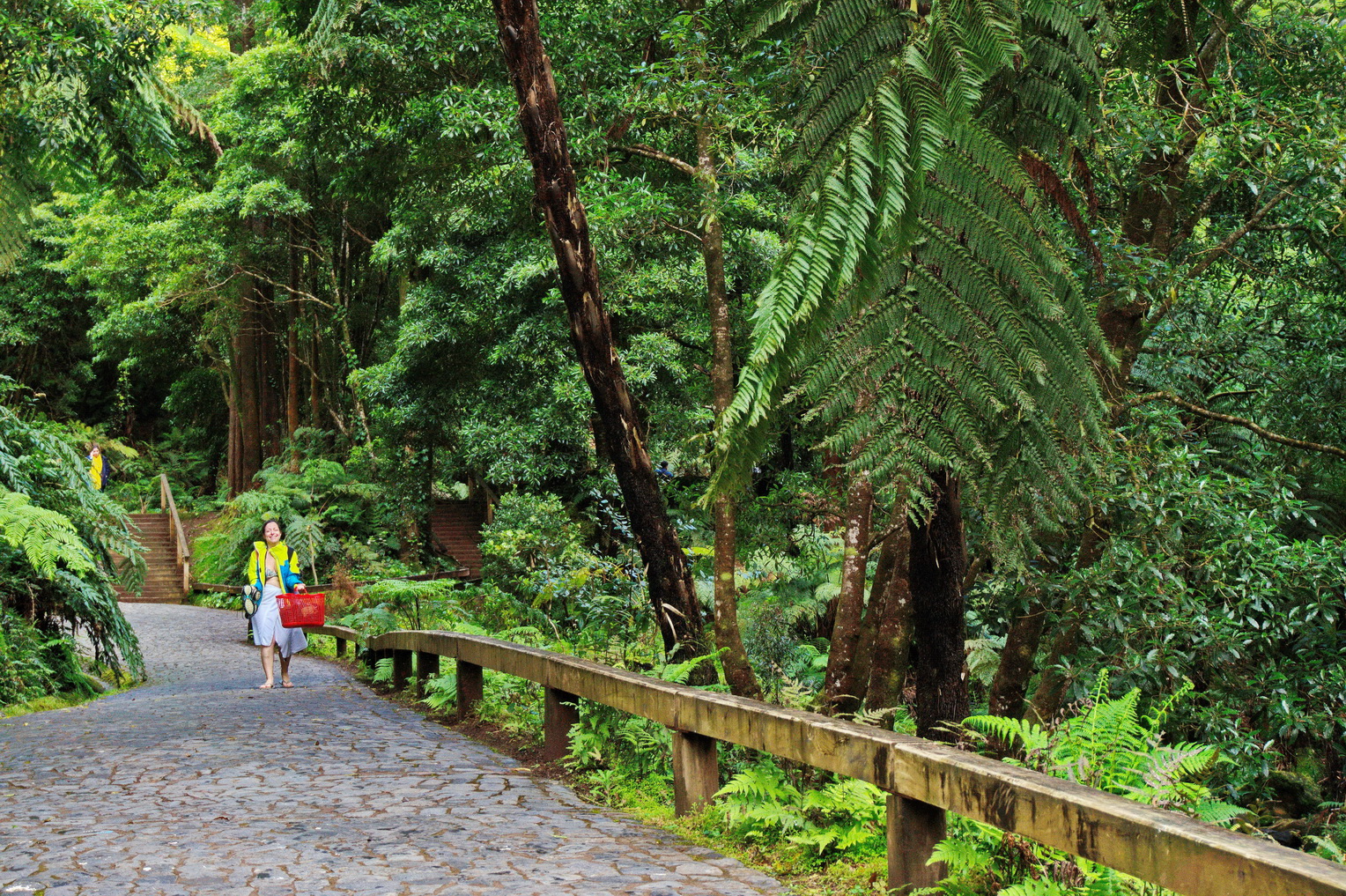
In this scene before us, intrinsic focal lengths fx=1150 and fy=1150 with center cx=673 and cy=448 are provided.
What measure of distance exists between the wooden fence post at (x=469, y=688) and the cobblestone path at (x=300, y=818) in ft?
1.06

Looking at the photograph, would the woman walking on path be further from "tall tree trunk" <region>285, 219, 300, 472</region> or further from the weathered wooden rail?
"tall tree trunk" <region>285, 219, 300, 472</region>

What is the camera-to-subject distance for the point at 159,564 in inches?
1201

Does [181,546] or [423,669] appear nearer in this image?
[423,669]

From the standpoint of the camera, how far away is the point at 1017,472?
11.4 feet

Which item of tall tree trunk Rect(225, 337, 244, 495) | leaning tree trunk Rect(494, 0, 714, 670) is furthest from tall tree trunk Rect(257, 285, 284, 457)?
leaning tree trunk Rect(494, 0, 714, 670)

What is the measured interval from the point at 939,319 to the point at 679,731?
316cm

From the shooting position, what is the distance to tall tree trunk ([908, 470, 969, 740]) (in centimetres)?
452

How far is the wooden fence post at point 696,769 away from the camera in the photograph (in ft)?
18.7

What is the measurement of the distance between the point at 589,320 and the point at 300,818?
3.68 m

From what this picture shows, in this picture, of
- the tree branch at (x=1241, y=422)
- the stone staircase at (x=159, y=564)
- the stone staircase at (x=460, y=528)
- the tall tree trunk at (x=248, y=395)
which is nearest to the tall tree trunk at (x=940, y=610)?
the tree branch at (x=1241, y=422)

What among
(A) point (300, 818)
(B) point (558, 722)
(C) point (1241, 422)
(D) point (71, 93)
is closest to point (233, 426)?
(D) point (71, 93)

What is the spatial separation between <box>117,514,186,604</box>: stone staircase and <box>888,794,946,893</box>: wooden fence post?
85.6 ft

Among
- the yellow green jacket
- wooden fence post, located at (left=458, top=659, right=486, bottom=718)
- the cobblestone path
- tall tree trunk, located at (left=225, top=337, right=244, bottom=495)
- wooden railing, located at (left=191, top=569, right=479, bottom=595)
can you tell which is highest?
tall tree trunk, located at (left=225, top=337, right=244, bottom=495)

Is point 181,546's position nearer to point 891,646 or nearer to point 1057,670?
point 891,646
